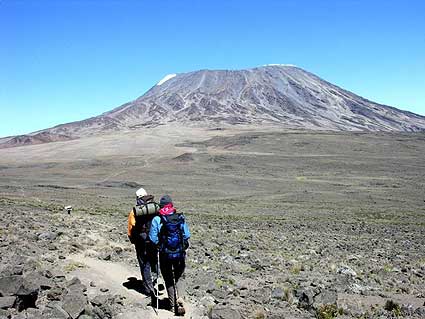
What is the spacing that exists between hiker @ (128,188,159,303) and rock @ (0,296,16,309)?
2125mm

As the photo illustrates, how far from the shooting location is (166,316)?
6879mm

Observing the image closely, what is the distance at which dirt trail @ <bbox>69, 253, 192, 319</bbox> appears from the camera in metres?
6.95

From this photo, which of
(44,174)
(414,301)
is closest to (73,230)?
(414,301)

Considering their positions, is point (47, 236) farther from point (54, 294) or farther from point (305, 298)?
point (305, 298)

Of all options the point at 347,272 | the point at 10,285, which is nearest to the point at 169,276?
the point at 10,285

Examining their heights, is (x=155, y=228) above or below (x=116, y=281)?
above

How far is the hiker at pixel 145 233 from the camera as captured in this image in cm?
748

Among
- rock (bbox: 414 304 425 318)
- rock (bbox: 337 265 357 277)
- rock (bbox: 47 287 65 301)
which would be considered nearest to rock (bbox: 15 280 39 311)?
rock (bbox: 47 287 65 301)

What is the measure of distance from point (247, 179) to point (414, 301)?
146 feet

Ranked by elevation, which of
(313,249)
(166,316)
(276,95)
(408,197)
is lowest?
(408,197)

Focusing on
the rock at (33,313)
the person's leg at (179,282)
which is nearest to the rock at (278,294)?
the person's leg at (179,282)

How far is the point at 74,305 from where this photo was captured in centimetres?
625

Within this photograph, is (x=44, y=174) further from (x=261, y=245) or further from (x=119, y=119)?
(x=119, y=119)

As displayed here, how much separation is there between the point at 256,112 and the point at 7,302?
512 feet
